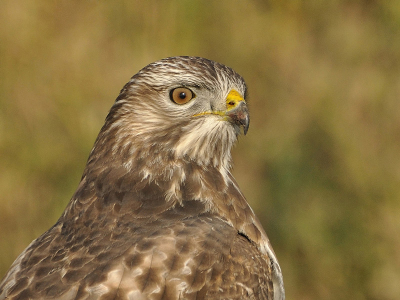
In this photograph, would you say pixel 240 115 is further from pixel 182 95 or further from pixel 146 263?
pixel 146 263

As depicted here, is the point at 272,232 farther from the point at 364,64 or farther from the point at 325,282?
the point at 364,64

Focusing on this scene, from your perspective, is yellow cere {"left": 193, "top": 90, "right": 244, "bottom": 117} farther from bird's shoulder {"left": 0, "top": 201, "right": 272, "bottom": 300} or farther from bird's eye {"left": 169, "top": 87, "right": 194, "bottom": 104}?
bird's shoulder {"left": 0, "top": 201, "right": 272, "bottom": 300}

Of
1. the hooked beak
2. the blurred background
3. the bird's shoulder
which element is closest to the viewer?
the bird's shoulder

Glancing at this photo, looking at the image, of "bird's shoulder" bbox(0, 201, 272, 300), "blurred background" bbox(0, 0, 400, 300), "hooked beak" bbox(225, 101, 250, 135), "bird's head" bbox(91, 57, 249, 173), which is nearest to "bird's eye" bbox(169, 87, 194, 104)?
"bird's head" bbox(91, 57, 249, 173)

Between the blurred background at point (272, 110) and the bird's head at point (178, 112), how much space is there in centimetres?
228

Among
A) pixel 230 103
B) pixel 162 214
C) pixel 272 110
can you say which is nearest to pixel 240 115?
pixel 230 103

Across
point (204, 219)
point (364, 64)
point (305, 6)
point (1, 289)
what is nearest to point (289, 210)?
point (364, 64)

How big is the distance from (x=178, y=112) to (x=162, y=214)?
53cm

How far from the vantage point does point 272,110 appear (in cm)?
650

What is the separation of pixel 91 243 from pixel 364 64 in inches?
166

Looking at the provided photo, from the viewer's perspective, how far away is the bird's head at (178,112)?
3205 millimetres

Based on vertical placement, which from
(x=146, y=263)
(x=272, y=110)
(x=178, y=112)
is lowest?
(x=146, y=263)

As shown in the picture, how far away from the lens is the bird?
8.45 ft

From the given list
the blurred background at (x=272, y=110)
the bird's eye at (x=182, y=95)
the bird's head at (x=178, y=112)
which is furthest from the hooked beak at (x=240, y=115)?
the blurred background at (x=272, y=110)
